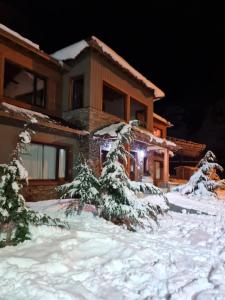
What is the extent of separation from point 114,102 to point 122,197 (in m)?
10.7

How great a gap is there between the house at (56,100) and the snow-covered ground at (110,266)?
5.00m

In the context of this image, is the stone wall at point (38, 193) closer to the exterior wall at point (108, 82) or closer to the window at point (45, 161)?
the window at point (45, 161)

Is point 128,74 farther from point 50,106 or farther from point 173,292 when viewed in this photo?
point 173,292

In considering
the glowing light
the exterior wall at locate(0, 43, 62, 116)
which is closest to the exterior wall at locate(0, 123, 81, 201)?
the exterior wall at locate(0, 43, 62, 116)

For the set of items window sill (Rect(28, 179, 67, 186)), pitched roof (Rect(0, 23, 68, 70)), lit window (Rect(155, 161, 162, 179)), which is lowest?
window sill (Rect(28, 179, 67, 186))

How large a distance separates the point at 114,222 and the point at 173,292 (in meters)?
4.02

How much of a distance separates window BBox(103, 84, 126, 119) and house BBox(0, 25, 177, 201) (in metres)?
0.34

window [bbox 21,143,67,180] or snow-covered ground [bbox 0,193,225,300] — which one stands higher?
window [bbox 21,143,67,180]

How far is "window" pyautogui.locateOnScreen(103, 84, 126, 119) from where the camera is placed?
1652 centimetres

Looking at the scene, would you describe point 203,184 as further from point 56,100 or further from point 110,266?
point 110,266

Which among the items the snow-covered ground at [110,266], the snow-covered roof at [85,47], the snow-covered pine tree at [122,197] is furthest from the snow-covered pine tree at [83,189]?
the snow-covered roof at [85,47]

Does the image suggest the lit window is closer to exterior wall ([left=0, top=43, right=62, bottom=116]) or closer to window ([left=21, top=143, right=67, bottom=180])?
window ([left=21, top=143, right=67, bottom=180])

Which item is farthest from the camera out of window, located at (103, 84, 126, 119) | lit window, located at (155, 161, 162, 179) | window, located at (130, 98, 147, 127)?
lit window, located at (155, 161, 162, 179)

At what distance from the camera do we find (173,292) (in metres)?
4.08
